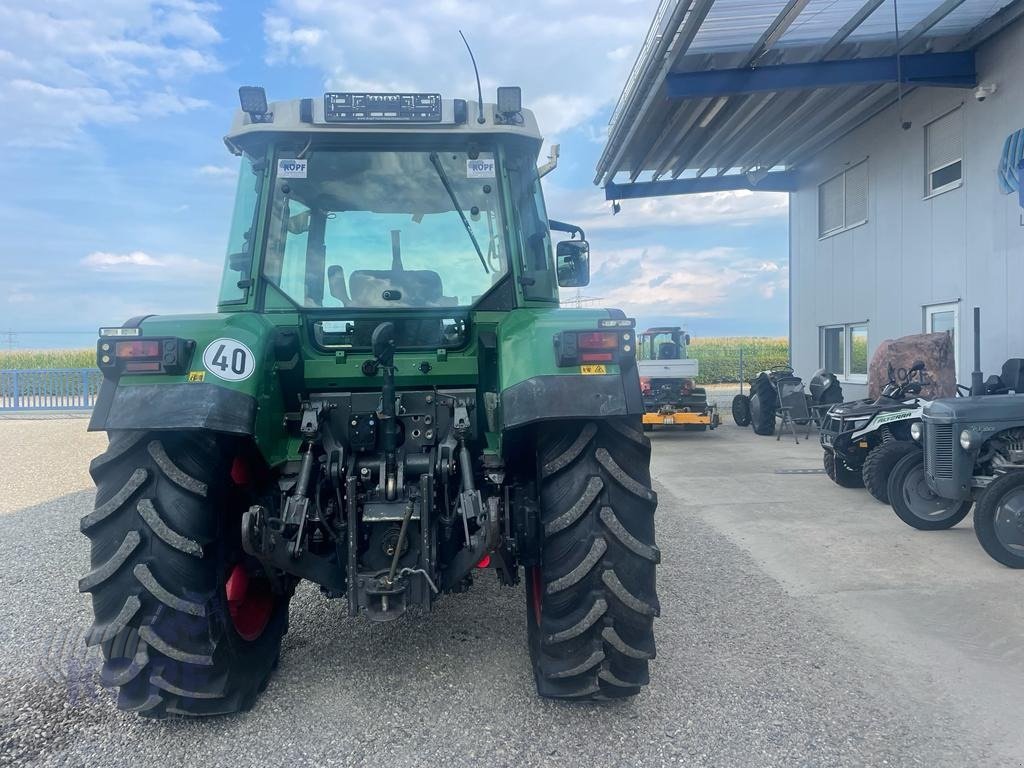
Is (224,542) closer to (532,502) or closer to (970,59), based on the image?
(532,502)

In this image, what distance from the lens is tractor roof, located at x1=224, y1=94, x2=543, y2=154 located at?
341 centimetres

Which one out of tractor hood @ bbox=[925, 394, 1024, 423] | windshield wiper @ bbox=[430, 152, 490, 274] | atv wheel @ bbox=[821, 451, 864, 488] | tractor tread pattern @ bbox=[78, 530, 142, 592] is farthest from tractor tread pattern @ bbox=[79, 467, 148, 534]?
atv wheel @ bbox=[821, 451, 864, 488]

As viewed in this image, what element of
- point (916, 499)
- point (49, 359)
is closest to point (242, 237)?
point (916, 499)

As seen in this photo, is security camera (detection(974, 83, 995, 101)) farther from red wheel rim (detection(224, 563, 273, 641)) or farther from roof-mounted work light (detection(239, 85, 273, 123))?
red wheel rim (detection(224, 563, 273, 641))

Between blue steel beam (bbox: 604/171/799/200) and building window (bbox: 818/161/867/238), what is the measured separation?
45.2 inches

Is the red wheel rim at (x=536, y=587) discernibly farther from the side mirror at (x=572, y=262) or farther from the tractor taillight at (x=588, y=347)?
the side mirror at (x=572, y=262)

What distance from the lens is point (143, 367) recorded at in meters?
2.85

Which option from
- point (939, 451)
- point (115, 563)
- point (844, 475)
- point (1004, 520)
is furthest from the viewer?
point (844, 475)

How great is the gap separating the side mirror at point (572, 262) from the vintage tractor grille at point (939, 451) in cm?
363

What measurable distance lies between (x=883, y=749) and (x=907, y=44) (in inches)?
380

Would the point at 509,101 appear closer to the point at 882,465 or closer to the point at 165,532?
the point at 165,532

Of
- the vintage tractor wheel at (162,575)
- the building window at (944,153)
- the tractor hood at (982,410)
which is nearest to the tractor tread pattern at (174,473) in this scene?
the vintage tractor wheel at (162,575)

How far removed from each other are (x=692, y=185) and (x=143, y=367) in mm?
14472

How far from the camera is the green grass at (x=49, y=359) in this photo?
98.1ft
